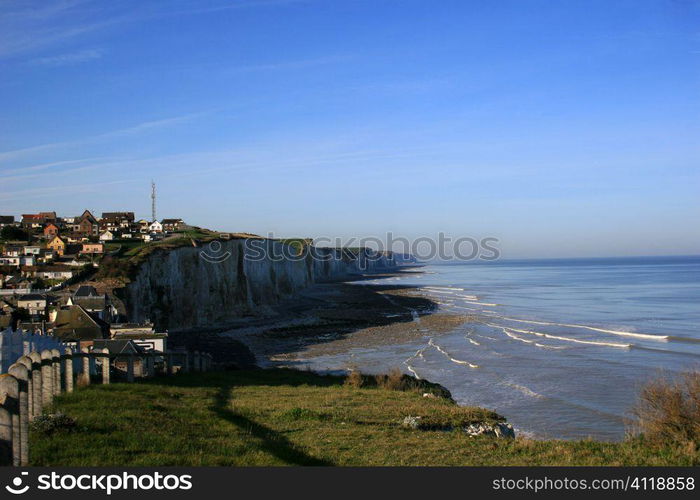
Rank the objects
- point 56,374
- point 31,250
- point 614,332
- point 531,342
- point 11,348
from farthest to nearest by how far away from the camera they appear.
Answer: point 31,250 → point 614,332 → point 531,342 → point 11,348 → point 56,374

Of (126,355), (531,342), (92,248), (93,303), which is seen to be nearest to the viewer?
(126,355)

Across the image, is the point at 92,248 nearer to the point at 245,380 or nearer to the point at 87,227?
the point at 87,227

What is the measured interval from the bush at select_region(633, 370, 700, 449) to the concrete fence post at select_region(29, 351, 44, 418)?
10.6 meters

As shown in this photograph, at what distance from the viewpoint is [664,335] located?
148 feet

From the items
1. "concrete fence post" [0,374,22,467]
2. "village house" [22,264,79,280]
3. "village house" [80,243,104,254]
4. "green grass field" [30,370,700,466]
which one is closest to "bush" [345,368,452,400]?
"green grass field" [30,370,700,466]

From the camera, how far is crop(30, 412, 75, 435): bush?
341 inches

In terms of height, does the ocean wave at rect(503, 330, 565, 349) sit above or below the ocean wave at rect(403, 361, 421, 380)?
below

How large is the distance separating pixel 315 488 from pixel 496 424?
9.67 m

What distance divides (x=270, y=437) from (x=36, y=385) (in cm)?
395

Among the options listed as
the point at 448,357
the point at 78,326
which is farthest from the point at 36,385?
the point at 448,357

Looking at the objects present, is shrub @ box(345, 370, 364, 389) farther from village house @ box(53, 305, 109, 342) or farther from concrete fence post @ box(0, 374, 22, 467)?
village house @ box(53, 305, 109, 342)

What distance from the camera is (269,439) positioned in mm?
10539

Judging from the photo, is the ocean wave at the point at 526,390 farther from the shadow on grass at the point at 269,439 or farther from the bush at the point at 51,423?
the bush at the point at 51,423

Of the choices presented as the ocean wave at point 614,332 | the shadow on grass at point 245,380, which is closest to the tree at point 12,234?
the ocean wave at point 614,332
